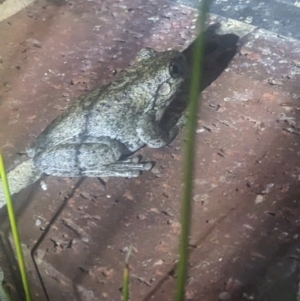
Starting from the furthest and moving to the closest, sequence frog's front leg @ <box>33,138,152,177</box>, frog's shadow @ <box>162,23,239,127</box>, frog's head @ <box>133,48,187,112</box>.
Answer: frog's shadow @ <box>162,23,239,127</box> → frog's head @ <box>133,48,187,112</box> → frog's front leg @ <box>33,138,152,177</box>

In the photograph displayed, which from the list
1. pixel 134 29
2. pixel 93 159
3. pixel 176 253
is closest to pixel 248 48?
pixel 134 29

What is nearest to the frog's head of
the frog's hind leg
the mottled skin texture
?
the mottled skin texture

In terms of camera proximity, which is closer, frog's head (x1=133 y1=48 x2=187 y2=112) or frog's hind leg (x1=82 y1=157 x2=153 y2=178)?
frog's hind leg (x1=82 y1=157 x2=153 y2=178)

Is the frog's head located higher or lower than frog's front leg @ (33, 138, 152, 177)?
higher

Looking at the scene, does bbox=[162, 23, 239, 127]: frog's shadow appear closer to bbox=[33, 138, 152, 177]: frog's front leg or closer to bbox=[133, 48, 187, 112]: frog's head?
bbox=[133, 48, 187, 112]: frog's head

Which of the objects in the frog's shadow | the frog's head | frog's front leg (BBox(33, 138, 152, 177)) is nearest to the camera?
frog's front leg (BBox(33, 138, 152, 177))

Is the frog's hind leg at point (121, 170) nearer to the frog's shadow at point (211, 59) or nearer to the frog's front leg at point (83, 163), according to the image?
the frog's front leg at point (83, 163)

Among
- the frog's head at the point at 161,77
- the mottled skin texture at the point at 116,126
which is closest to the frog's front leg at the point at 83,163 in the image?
the mottled skin texture at the point at 116,126

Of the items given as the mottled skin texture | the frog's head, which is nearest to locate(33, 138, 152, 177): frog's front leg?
the mottled skin texture

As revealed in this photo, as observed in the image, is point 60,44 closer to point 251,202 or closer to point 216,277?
point 251,202
